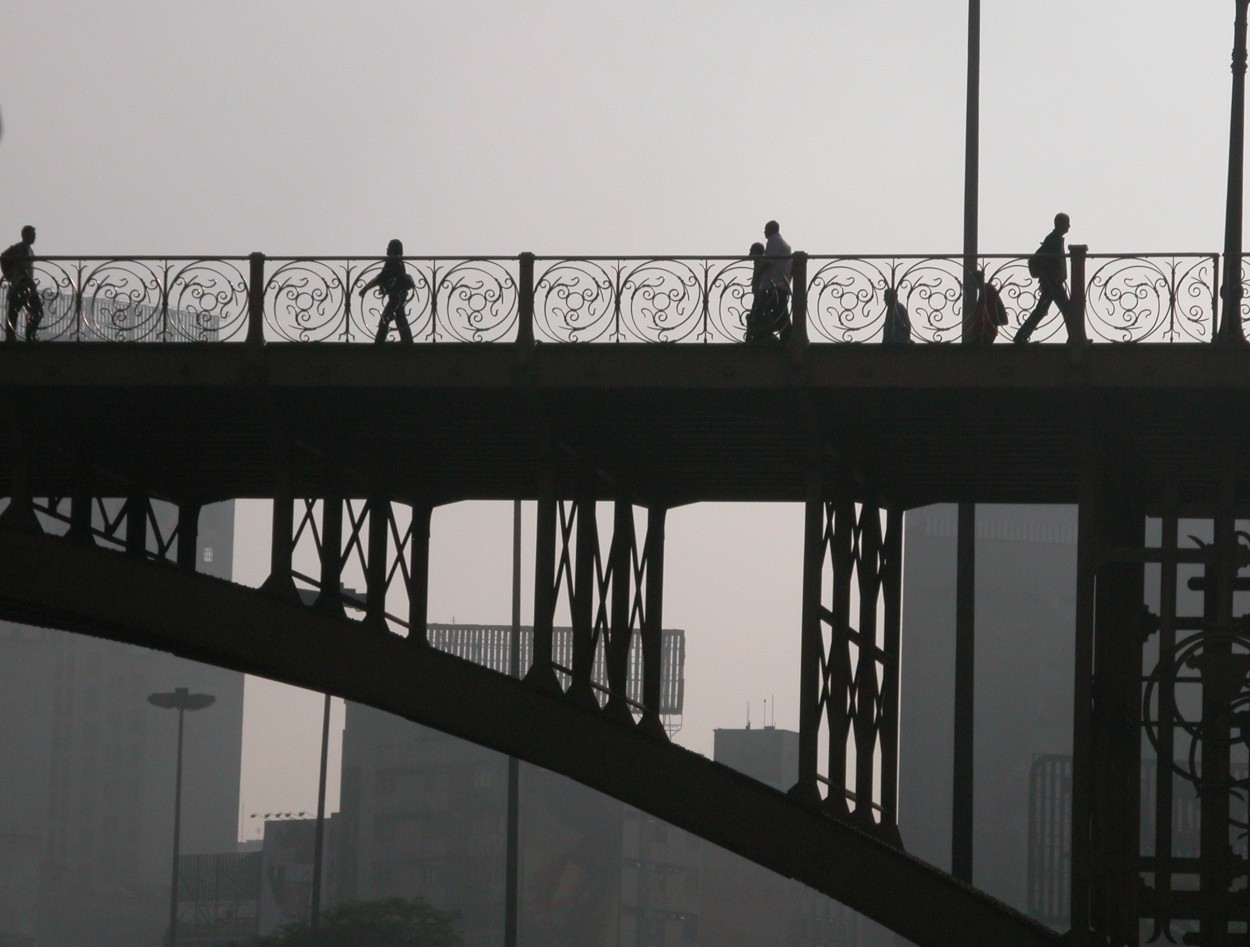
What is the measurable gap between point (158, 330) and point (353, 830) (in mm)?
95510

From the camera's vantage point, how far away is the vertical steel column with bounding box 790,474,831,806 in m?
19.9

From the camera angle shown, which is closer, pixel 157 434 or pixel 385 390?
pixel 385 390

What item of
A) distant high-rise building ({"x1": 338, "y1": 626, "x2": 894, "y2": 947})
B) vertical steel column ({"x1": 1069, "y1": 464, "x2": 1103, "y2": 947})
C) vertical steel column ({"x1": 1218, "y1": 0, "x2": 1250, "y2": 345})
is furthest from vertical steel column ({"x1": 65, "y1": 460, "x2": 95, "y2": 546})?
distant high-rise building ({"x1": 338, "y1": 626, "x2": 894, "y2": 947})

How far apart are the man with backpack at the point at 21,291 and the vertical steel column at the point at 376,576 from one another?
159 inches

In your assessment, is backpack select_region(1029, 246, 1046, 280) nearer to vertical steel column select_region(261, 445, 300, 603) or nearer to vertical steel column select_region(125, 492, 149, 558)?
vertical steel column select_region(261, 445, 300, 603)

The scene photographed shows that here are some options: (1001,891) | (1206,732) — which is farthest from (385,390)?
(1001,891)

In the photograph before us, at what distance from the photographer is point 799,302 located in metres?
20.0

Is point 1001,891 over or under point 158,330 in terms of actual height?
under

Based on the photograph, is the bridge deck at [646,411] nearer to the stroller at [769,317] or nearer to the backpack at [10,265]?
the stroller at [769,317]

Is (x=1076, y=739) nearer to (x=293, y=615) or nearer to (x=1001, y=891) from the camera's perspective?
(x=293, y=615)

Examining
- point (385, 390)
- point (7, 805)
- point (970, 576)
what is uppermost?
point (385, 390)

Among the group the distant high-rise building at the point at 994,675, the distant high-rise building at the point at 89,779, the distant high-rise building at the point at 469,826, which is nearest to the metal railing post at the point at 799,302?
the distant high-rise building at the point at 469,826

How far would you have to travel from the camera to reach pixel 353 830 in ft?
374

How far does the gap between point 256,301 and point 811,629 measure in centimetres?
645
